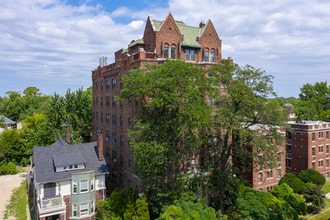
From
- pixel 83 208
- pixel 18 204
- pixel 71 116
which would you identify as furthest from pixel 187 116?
pixel 71 116

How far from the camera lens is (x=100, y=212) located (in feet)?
97.9

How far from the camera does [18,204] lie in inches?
1439

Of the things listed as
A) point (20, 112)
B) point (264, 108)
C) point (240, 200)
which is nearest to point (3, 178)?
point (240, 200)

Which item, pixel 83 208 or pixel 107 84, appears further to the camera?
pixel 107 84

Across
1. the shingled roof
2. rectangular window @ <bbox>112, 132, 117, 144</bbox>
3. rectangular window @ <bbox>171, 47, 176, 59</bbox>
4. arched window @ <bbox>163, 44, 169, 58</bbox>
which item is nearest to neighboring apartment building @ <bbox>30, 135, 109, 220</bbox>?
rectangular window @ <bbox>112, 132, 117, 144</bbox>

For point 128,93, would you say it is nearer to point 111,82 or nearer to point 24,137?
point 111,82

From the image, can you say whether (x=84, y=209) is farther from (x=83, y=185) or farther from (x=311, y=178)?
(x=311, y=178)

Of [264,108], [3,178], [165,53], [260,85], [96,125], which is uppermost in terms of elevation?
[165,53]

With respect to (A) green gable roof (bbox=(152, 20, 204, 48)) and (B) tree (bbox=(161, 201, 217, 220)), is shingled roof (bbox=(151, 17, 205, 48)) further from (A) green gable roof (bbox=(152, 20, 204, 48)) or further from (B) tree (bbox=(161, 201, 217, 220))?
(B) tree (bbox=(161, 201, 217, 220))

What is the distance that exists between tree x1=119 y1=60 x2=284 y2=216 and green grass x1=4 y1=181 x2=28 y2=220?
670 inches

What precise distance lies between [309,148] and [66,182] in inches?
1584

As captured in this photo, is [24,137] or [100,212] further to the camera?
[24,137]

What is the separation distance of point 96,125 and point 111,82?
1151cm

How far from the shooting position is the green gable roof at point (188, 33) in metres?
35.5
